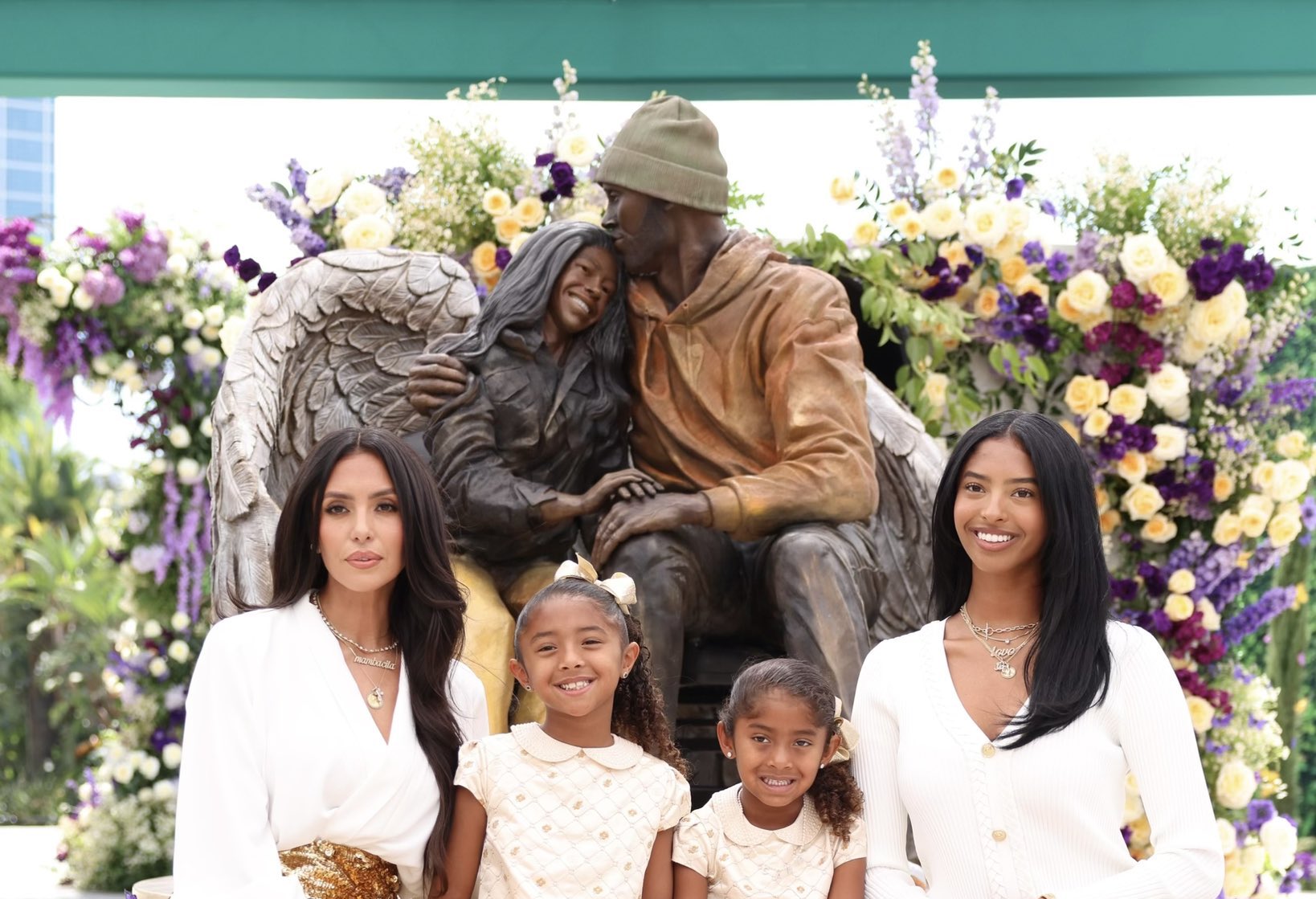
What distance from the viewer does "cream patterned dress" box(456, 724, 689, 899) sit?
9.14ft

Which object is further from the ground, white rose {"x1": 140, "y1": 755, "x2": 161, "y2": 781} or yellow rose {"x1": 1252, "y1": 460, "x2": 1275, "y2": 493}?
yellow rose {"x1": 1252, "y1": 460, "x2": 1275, "y2": 493}

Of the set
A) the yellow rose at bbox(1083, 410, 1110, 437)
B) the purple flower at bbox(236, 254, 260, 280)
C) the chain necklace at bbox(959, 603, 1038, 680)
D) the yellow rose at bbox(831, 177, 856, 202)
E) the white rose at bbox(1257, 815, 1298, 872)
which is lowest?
the white rose at bbox(1257, 815, 1298, 872)

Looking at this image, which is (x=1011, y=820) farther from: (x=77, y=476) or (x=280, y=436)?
(x=77, y=476)

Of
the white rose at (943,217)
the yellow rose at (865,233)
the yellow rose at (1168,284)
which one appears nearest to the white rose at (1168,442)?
the yellow rose at (1168,284)

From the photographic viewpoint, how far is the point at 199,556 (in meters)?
6.61

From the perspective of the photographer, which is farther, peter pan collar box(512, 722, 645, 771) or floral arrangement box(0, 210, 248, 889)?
floral arrangement box(0, 210, 248, 889)

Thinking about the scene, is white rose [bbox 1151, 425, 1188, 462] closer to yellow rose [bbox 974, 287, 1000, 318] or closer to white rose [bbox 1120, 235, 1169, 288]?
white rose [bbox 1120, 235, 1169, 288]

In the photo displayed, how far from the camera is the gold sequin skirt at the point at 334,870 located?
2.81 metres

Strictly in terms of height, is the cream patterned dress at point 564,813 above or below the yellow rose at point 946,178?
below

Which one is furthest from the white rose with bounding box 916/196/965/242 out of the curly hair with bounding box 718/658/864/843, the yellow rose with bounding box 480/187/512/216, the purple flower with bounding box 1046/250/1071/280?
the curly hair with bounding box 718/658/864/843

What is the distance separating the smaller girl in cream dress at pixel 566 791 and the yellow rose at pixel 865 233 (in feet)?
10.5

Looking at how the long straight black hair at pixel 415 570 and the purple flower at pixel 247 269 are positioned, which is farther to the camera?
the purple flower at pixel 247 269

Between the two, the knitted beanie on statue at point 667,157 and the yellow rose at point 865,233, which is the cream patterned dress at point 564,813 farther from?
the yellow rose at point 865,233

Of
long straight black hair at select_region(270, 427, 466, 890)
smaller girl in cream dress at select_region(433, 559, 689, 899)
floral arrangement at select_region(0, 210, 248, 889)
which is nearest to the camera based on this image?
smaller girl in cream dress at select_region(433, 559, 689, 899)
